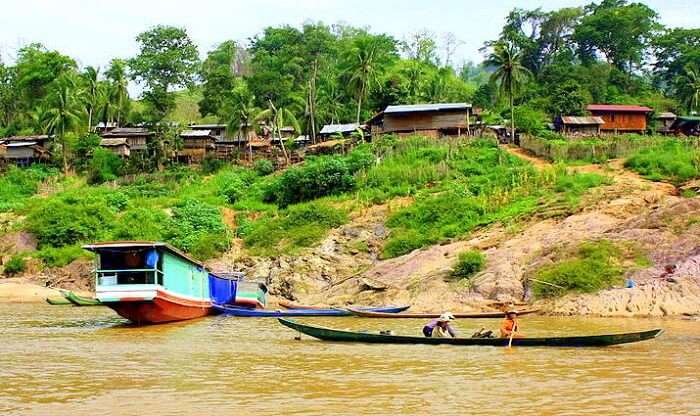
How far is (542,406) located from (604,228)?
21645mm

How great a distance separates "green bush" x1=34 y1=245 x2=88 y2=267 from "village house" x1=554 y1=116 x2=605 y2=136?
3737 cm

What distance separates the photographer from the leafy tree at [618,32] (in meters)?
80.4

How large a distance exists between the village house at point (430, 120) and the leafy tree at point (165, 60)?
28.2 metres

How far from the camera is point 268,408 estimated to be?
12000mm

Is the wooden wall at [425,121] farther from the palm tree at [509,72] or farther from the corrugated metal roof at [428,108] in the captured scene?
the palm tree at [509,72]

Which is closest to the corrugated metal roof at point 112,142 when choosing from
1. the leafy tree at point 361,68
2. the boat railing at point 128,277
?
the leafy tree at point 361,68

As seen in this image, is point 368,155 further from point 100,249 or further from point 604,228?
point 100,249

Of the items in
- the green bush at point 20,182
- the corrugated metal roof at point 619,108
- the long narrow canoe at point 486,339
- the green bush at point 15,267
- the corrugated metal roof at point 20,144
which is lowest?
the green bush at point 15,267

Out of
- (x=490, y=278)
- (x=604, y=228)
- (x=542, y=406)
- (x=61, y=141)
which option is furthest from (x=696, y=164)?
(x=61, y=141)

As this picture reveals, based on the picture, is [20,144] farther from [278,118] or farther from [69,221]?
[69,221]

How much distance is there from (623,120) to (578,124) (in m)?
5.55

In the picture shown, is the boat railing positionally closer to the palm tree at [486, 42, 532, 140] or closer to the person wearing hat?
the person wearing hat

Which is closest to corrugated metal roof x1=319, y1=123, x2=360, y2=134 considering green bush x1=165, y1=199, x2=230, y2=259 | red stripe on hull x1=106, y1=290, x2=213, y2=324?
green bush x1=165, y1=199, x2=230, y2=259

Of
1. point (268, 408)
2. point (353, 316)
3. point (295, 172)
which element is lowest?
point (353, 316)
